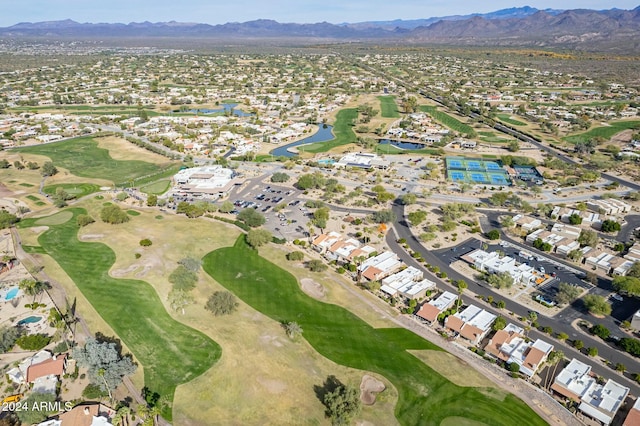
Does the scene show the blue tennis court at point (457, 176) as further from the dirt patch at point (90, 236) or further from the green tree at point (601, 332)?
the dirt patch at point (90, 236)

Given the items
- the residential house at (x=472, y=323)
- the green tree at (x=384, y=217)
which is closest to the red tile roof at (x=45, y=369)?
the residential house at (x=472, y=323)

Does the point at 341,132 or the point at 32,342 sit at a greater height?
the point at 341,132

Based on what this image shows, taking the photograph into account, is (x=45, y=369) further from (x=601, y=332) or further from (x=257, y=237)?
(x=601, y=332)

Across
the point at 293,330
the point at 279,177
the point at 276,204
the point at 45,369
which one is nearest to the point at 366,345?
the point at 293,330

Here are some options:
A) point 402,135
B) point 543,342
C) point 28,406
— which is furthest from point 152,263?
point 402,135

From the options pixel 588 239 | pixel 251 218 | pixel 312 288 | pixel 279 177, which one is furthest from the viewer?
pixel 279 177

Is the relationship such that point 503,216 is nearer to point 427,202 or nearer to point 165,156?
point 427,202

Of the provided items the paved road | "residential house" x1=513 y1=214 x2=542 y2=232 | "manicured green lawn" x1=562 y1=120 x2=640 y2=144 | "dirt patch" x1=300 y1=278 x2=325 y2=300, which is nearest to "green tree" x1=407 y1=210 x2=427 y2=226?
the paved road
